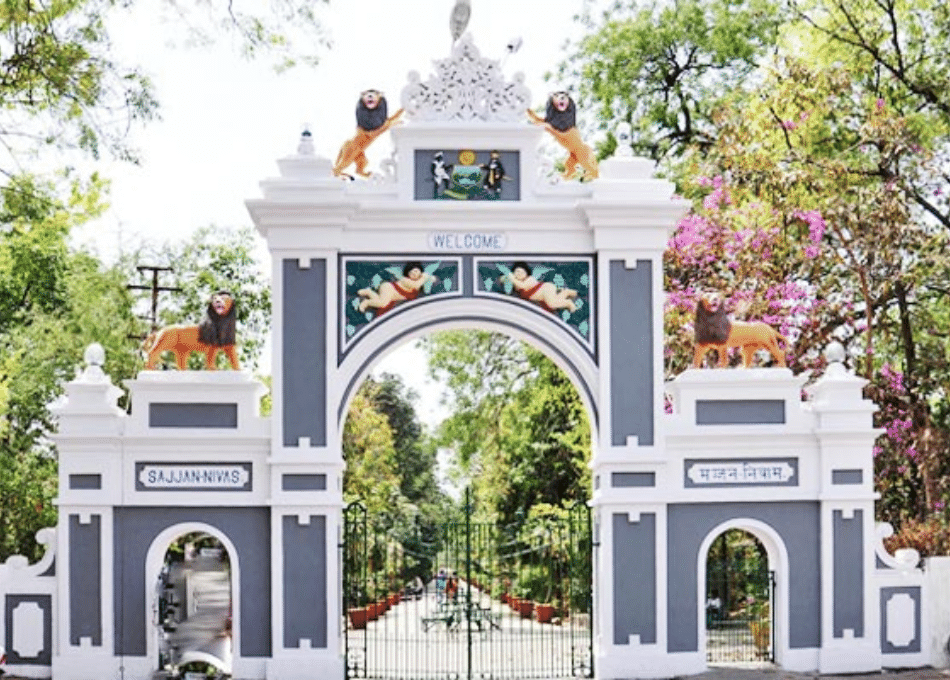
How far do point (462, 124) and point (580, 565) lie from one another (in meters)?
9.61

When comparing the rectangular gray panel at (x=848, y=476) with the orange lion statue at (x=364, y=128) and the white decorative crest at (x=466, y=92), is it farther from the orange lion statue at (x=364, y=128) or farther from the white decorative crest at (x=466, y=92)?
the orange lion statue at (x=364, y=128)

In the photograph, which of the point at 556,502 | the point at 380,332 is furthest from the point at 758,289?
the point at 556,502

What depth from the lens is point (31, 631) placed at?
1507 cm

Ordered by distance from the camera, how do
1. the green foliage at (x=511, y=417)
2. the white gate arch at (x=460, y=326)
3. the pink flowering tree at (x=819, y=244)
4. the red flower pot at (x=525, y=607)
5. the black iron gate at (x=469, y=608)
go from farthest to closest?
the green foliage at (x=511, y=417)
the red flower pot at (x=525, y=607)
the pink flowering tree at (x=819, y=244)
the black iron gate at (x=469, y=608)
the white gate arch at (x=460, y=326)

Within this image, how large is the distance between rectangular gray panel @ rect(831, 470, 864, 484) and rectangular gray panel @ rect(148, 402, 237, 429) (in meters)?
6.28

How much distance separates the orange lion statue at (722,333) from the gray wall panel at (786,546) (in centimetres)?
152

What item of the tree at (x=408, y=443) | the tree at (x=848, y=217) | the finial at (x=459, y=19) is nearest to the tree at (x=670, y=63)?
the tree at (x=848, y=217)

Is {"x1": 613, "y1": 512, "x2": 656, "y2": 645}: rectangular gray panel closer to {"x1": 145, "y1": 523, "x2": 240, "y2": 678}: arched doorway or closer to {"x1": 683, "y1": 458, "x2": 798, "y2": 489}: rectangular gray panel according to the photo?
{"x1": 683, "y1": 458, "x2": 798, "y2": 489}: rectangular gray panel

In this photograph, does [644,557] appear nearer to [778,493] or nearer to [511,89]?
[778,493]

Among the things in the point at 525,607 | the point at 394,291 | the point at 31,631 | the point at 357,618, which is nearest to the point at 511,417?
the point at 525,607

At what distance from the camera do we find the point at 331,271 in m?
15.2

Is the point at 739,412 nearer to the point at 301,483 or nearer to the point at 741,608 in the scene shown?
the point at 301,483

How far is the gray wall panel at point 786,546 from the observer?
602 inches

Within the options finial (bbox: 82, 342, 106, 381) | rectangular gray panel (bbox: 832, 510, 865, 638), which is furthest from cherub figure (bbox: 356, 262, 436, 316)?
rectangular gray panel (bbox: 832, 510, 865, 638)
